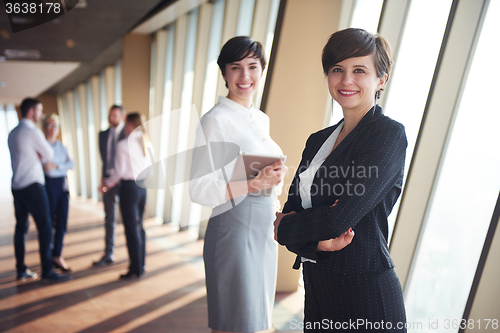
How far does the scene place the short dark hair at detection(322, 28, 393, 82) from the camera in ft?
3.52

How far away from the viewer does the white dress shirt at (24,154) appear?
3.50 m

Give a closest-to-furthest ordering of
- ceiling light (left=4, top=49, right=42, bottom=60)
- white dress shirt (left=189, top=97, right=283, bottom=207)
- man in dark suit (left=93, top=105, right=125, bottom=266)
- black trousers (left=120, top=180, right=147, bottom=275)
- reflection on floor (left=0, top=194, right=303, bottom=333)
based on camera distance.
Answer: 1. white dress shirt (left=189, top=97, right=283, bottom=207)
2. reflection on floor (left=0, top=194, right=303, bottom=333)
3. black trousers (left=120, top=180, right=147, bottom=275)
4. man in dark suit (left=93, top=105, right=125, bottom=266)
5. ceiling light (left=4, top=49, right=42, bottom=60)

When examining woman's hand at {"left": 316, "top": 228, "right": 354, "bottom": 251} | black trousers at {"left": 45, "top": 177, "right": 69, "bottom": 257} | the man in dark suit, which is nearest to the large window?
woman's hand at {"left": 316, "top": 228, "right": 354, "bottom": 251}

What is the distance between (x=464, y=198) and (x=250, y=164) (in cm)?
165

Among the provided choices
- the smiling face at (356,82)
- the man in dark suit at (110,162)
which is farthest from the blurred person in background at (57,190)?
the smiling face at (356,82)

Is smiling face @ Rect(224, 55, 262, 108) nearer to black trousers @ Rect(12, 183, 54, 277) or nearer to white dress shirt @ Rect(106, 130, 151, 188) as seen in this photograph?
white dress shirt @ Rect(106, 130, 151, 188)

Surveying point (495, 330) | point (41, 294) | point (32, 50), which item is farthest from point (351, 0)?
point (32, 50)

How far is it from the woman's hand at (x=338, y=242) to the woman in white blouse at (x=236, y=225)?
55cm

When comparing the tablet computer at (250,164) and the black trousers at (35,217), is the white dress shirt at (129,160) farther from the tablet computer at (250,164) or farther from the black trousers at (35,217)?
the tablet computer at (250,164)

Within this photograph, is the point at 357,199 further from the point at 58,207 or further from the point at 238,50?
the point at 58,207

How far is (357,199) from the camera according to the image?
0.95m

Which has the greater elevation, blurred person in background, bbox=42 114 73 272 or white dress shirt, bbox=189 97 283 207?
white dress shirt, bbox=189 97 283 207

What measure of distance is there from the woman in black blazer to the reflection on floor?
203 cm

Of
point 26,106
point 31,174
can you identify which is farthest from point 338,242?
point 26,106
